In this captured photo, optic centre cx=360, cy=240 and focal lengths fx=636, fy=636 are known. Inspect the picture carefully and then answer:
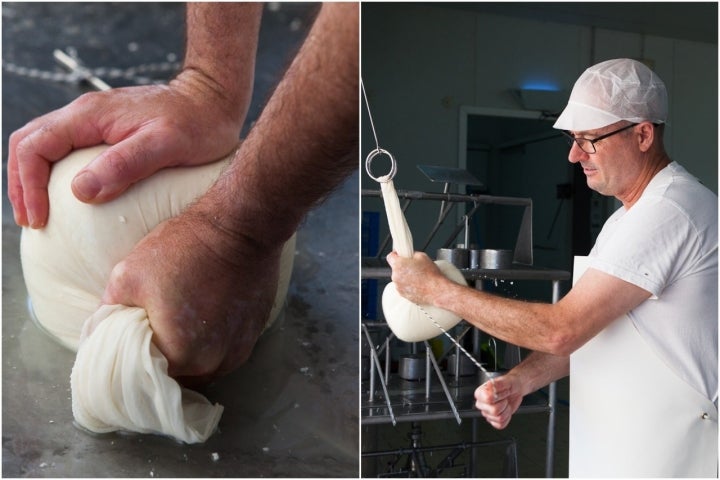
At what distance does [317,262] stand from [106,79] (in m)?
0.66

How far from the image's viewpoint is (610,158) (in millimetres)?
1437

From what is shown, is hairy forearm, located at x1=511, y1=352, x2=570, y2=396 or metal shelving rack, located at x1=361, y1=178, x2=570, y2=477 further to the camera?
metal shelving rack, located at x1=361, y1=178, x2=570, y2=477

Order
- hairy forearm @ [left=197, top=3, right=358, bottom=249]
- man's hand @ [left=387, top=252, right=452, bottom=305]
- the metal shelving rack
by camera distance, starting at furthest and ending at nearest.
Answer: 1. the metal shelving rack
2. hairy forearm @ [left=197, top=3, right=358, bottom=249]
3. man's hand @ [left=387, top=252, right=452, bottom=305]

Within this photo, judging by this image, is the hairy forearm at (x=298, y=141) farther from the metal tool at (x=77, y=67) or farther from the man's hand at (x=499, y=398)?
the man's hand at (x=499, y=398)

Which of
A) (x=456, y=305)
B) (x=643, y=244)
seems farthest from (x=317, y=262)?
(x=643, y=244)

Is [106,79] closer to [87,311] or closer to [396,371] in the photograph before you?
[87,311]

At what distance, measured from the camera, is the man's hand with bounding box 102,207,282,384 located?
1485mm

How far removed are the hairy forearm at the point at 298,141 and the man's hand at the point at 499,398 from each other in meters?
0.60

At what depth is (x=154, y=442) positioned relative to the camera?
59.4 inches

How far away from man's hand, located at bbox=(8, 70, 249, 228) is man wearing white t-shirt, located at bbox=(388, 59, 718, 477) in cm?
54

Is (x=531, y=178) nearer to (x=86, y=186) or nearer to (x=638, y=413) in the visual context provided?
(x=638, y=413)

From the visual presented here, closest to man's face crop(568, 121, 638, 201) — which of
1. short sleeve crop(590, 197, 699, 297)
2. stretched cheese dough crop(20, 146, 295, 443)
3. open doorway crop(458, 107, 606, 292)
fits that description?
short sleeve crop(590, 197, 699, 297)

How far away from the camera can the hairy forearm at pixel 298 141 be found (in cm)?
152

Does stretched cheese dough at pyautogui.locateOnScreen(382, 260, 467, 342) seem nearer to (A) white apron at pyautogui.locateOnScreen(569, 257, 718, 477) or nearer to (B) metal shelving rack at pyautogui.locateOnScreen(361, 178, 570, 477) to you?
(B) metal shelving rack at pyautogui.locateOnScreen(361, 178, 570, 477)
